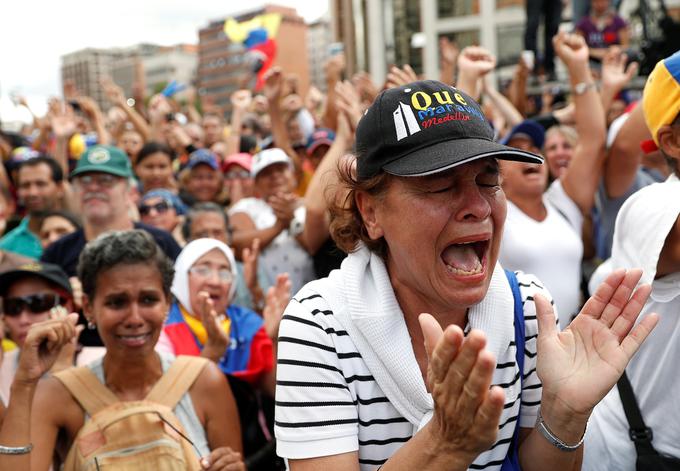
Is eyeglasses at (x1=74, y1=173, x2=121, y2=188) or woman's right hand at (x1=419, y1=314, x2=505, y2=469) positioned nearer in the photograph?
woman's right hand at (x1=419, y1=314, x2=505, y2=469)

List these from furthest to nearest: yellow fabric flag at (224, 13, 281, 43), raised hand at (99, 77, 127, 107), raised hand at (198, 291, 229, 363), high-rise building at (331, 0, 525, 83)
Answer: high-rise building at (331, 0, 525, 83)
yellow fabric flag at (224, 13, 281, 43)
raised hand at (99, 77, 127, 107)
raised hand at (198, 291, 229, 363)

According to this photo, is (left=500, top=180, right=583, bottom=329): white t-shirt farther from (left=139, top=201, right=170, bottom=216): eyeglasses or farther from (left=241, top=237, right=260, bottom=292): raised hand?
(left=139, top=201, right=170, bottom=216): eyeglasses

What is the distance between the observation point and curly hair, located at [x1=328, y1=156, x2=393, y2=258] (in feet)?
6.29

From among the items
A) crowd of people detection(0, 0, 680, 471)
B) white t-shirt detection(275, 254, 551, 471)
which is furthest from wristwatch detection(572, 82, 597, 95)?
white t-shirt detection(275, 254, 551, 471)

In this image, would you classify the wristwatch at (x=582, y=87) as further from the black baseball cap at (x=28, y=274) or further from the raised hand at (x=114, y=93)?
the raised hand at (x=114, y=93)

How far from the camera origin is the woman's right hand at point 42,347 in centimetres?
235

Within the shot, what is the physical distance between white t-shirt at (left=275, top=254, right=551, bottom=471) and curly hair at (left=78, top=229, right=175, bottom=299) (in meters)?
1.20

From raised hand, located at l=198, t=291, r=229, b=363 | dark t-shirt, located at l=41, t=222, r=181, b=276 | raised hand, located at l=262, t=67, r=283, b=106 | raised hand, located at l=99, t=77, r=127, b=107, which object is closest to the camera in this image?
raised hand, located at l=198, t=291, r=229, b=363

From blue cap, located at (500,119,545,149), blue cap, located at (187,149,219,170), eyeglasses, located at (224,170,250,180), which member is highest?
blue cap, located at (500,119,545,149)

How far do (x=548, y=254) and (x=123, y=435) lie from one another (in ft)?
7.62

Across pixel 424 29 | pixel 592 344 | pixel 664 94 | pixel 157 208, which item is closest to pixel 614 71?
pixel 664 94

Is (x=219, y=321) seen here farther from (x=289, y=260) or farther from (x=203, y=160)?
(x=203, y=160)

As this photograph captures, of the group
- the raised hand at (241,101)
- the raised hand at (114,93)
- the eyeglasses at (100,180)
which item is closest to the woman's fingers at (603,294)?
the eyeglasses at (100,180)

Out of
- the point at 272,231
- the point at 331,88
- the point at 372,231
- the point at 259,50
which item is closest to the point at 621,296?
the point at 372,231
